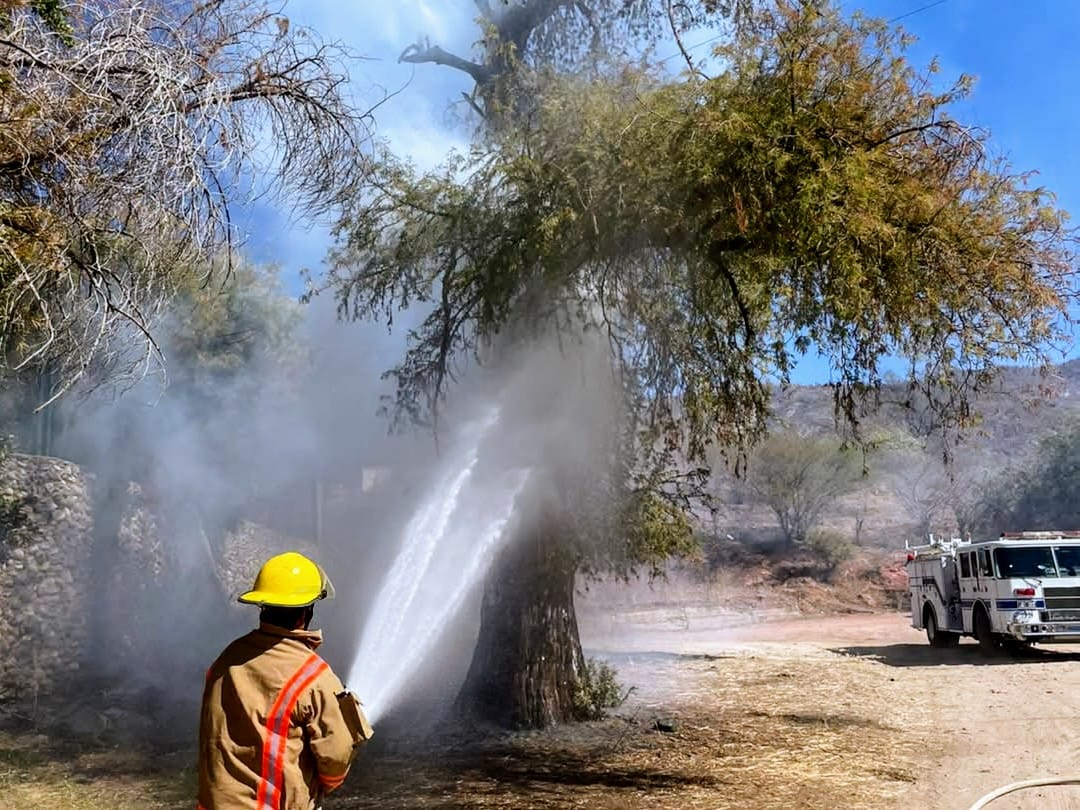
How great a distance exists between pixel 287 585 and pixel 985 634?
1491 centimetres

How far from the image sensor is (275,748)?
8.54 feet

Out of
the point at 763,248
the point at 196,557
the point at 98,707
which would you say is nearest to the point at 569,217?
the point at 763,248

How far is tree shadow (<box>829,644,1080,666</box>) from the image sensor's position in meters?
14.1

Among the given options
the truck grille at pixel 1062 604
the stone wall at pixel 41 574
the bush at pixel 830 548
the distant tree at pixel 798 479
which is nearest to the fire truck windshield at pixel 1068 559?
the truck grille at pixel 1062 604

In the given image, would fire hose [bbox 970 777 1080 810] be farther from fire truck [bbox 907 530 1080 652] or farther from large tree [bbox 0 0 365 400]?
fire truck [bbox 907 530 1080 652]

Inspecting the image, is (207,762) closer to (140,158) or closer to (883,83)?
(140,158)

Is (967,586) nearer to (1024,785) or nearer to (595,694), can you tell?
(595,694)

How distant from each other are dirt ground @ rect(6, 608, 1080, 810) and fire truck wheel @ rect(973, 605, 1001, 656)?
1900mm

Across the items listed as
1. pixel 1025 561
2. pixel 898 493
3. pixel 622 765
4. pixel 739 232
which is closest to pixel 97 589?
pixel 622 765

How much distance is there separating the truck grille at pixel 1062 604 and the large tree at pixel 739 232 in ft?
28.8

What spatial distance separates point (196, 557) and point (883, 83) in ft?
42.7

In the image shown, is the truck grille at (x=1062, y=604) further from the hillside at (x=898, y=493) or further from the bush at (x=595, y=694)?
the hillside at (x=898, y=493)

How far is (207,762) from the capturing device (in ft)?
8.80

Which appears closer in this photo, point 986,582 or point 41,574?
point 41,574
